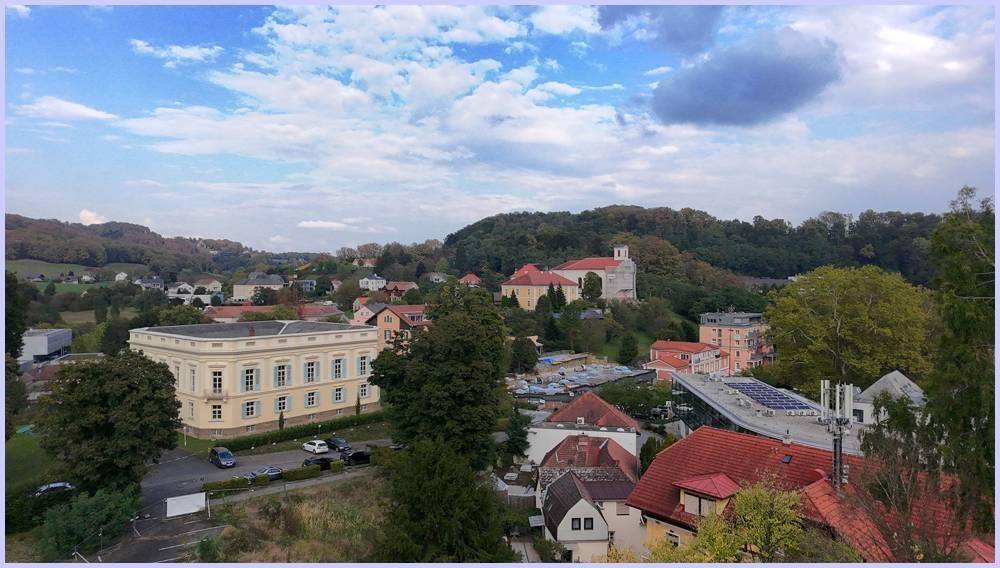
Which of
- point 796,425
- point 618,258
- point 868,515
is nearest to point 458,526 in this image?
point 868,515

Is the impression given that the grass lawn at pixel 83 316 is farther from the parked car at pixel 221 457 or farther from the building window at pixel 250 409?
the parked car at pixel 221 457

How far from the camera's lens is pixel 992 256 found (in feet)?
27.5

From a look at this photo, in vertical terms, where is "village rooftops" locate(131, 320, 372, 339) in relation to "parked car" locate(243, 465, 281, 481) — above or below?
above

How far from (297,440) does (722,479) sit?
49.4ft

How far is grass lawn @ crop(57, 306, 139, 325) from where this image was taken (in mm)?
46000

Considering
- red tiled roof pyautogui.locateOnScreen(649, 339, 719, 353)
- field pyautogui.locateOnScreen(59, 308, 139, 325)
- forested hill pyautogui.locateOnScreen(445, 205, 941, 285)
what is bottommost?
red tiled roof pyautogui.locateOnScreen(649, 339, 719, 353)

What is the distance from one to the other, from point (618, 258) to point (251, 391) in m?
54.4

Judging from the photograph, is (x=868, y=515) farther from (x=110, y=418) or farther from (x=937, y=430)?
(x=110, y=418)

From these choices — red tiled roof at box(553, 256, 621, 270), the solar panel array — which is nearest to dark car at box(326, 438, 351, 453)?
the solar panel array

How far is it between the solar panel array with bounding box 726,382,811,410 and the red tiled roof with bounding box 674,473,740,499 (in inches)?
331

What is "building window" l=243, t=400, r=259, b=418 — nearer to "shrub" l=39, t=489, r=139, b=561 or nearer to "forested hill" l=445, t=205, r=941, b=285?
"shrub" l=39, t=489, r=139, b=561

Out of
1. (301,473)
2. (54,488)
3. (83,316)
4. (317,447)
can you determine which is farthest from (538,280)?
(54,488)

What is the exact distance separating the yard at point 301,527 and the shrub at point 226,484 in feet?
3.82

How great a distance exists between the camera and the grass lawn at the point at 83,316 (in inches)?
1811
